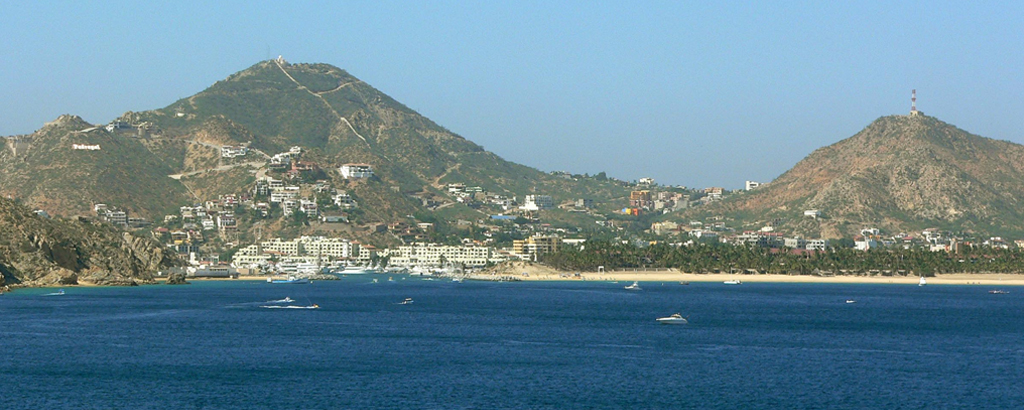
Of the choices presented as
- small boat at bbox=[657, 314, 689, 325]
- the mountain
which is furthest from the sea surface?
the mountain

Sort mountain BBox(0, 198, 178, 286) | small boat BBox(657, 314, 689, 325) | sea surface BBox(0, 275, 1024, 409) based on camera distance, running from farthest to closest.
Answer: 1. mountain BBox(0, 198, 178, 286)
2. small boat BBox(657, 314, 689, 325)
3. sea surface BBox(0, 275, 1024, 409)

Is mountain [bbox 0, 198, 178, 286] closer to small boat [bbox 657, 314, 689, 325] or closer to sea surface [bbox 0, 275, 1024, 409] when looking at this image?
sea surface [bbox 0, 275, 1024, 409]

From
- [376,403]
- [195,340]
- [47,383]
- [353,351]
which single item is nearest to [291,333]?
[195,340]

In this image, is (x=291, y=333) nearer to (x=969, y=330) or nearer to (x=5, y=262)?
(x=969, y=330)

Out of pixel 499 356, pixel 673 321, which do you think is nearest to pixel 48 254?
pixel 673 321

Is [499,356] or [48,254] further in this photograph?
[48,254]

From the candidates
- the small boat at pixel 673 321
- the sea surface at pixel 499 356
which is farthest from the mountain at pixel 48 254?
the small boat at pixel 673 321

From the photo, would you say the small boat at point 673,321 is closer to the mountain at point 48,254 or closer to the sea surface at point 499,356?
the sea surface at point 499,356

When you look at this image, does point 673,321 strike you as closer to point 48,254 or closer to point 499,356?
point 499,356

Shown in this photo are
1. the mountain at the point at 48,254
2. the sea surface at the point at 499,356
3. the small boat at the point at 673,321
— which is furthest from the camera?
the mountain at the point at 48,254
